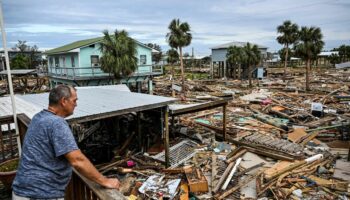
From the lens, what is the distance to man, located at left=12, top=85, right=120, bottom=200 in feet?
7.64

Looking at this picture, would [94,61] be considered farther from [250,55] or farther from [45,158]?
[45,158]

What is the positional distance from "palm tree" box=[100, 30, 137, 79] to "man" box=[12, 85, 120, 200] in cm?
2132

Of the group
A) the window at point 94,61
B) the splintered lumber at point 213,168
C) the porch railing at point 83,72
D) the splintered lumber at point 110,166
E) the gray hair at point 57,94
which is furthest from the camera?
the window at point 94,61

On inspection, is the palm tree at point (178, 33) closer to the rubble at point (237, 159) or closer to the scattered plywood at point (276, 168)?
the rubble at point (237, 159)

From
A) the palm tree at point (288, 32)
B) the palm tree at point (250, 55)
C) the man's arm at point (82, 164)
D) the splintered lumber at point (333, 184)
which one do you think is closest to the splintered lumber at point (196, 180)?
the splintered lumber at point (333, 184)

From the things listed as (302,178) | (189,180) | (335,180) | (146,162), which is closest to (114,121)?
(146,162)

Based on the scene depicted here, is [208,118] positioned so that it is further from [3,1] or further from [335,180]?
[3,1]

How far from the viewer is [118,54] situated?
23672 millimetres

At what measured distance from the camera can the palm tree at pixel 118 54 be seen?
23266 mm

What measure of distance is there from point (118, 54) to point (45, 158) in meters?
22.1

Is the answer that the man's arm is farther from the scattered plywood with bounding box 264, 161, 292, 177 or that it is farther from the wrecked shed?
the scattered plywood with bounding box 264, 161, 292, 177

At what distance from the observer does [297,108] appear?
2109cm

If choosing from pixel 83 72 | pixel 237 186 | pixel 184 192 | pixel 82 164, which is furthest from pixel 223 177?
pixel 83 72

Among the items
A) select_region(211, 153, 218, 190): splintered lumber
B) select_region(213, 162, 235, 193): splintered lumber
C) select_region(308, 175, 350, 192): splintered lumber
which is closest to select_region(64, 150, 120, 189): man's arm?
select_region(213, 162, 235, 193): splintered lumber
